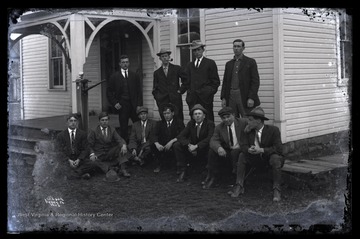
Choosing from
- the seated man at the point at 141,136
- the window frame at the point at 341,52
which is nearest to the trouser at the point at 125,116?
the seated man at the point at 141,136

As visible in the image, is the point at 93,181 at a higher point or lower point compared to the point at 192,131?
lower

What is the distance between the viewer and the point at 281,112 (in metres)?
7.73

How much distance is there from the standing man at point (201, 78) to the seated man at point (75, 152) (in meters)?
2.05

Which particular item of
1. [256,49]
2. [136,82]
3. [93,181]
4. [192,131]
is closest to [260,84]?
[256,49]

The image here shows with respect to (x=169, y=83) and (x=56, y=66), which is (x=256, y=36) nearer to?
(x=169, y=83)

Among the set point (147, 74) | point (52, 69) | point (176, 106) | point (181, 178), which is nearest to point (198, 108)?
point (176, 106)

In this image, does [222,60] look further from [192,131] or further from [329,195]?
[329,195]

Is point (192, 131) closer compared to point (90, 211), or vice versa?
point (90, 211)

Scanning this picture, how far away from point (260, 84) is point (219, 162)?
1.81m

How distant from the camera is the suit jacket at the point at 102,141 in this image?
24.1ft

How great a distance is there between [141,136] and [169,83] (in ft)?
3.56

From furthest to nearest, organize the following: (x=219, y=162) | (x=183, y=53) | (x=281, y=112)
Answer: (x=183, y=53) → (x=281, y=112) → (x=219, y=162)

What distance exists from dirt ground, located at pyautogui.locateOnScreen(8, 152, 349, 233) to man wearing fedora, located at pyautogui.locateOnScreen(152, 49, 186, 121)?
5.20 feet

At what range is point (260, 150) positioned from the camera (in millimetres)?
6625
